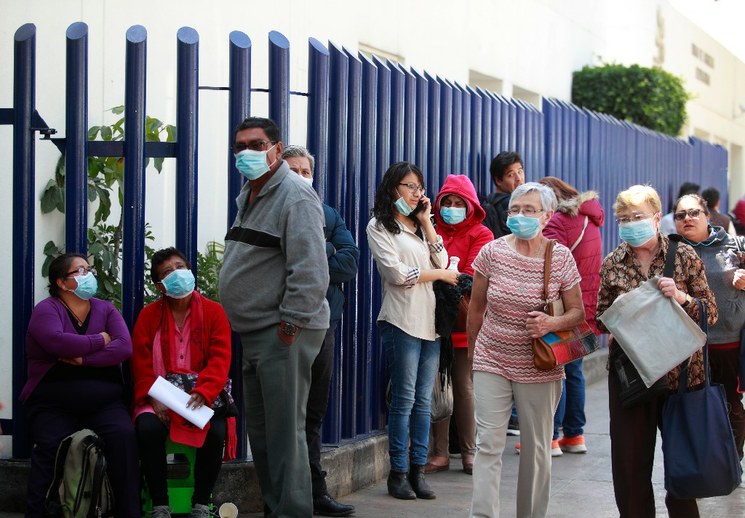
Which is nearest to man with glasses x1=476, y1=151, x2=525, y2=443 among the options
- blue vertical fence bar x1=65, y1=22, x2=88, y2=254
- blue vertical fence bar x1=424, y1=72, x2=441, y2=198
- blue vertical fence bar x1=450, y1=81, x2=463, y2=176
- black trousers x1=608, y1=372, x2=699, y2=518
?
blue vertical fence bar x1=450, y1=81, x2=463, y2=176

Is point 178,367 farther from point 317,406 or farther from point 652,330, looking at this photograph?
point 652,330

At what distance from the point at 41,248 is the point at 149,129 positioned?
3.20 ft

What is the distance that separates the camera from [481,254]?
6.05m

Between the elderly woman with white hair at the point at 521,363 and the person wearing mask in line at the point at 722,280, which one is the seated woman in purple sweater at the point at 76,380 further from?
the person wearing mask in line at the point at 722,280

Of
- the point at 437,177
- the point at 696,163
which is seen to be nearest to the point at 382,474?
the point at 437,177

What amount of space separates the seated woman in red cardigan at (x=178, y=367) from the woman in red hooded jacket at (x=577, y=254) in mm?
2966

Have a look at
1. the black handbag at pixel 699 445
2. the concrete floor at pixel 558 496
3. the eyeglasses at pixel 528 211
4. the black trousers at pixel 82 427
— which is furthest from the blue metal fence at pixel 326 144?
the black handbag at pixel 699 445

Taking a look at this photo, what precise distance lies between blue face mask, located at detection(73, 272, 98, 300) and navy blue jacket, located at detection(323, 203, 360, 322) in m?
1.20

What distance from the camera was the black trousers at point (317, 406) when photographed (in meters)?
6.44

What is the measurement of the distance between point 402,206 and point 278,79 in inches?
41.2

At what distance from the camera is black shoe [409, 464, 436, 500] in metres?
7.03

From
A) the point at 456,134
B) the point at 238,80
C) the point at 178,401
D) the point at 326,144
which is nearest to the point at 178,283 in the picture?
the point at 178,401

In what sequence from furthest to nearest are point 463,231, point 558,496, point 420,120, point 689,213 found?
point 420,120, point 463,231, point 558,496, point 689,213

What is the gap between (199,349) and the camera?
6156 mm
